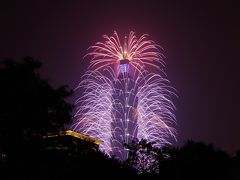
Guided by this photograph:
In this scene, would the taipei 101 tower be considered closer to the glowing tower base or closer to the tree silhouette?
the glowing tower base

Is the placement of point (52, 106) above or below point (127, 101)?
below

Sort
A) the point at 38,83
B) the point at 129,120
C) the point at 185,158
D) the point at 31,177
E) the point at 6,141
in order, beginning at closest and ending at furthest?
the point at 31,177 → the point at 6,141 → the point at 38,83 → the point at 185,158 → the point at 129,120

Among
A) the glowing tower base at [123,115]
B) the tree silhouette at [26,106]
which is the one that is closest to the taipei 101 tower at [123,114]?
the glowing tower base at [123,115]

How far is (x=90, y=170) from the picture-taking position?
34.3 metres

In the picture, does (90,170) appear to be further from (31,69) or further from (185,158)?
(185,158)

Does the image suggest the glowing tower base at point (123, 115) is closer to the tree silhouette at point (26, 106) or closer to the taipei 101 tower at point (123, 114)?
the taipei 101 tower at point (123, 114)

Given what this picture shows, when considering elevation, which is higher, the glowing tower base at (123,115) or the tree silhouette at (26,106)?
the glowing tower base at (123,115)

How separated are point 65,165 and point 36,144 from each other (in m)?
2.59

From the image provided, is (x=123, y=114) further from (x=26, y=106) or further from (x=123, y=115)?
(x=26, y=106)

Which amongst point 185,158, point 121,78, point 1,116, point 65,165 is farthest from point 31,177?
point 121,78

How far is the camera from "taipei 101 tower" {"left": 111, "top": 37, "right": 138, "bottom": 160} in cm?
10700

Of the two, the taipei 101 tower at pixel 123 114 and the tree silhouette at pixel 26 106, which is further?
the taipei 101 tower at pixel 123 114

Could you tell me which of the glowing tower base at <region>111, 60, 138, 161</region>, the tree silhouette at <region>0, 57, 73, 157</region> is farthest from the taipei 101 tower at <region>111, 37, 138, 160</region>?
the tree silhouette at <region>0, 57, 73, 157</region>

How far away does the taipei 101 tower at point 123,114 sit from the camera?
351 ft
